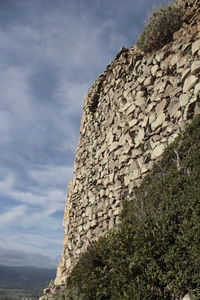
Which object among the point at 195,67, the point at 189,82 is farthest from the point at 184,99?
the point at 195,67

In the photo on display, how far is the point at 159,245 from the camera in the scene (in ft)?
17.5

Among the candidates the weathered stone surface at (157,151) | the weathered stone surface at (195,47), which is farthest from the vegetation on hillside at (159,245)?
the weathered stone surface at (195,47)

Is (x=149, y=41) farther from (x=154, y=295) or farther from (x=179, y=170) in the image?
(x=154, y=295)

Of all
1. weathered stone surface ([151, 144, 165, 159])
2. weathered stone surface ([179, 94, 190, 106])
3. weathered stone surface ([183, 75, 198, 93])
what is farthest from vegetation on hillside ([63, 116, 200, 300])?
weathered stone surface ([183, 75, 198, 93])

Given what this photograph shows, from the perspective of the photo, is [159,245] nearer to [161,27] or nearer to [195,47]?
[195,47]

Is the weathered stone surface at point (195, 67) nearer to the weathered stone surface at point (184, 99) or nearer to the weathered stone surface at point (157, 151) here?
the weathered stone surface at point (184, 99)

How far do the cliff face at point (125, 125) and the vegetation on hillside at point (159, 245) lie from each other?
3.52 ft

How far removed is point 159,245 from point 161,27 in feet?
23.2

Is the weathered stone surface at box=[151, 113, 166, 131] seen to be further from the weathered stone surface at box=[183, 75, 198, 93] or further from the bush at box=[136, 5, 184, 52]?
the bush at box=[136, 5, 184, 52]

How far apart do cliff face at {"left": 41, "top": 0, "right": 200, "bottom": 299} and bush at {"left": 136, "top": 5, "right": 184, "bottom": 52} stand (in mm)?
325

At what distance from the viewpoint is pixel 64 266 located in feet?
37.6

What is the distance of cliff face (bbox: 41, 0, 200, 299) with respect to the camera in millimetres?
8352

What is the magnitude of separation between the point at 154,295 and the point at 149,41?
7495 mm

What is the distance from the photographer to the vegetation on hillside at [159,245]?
494cm
